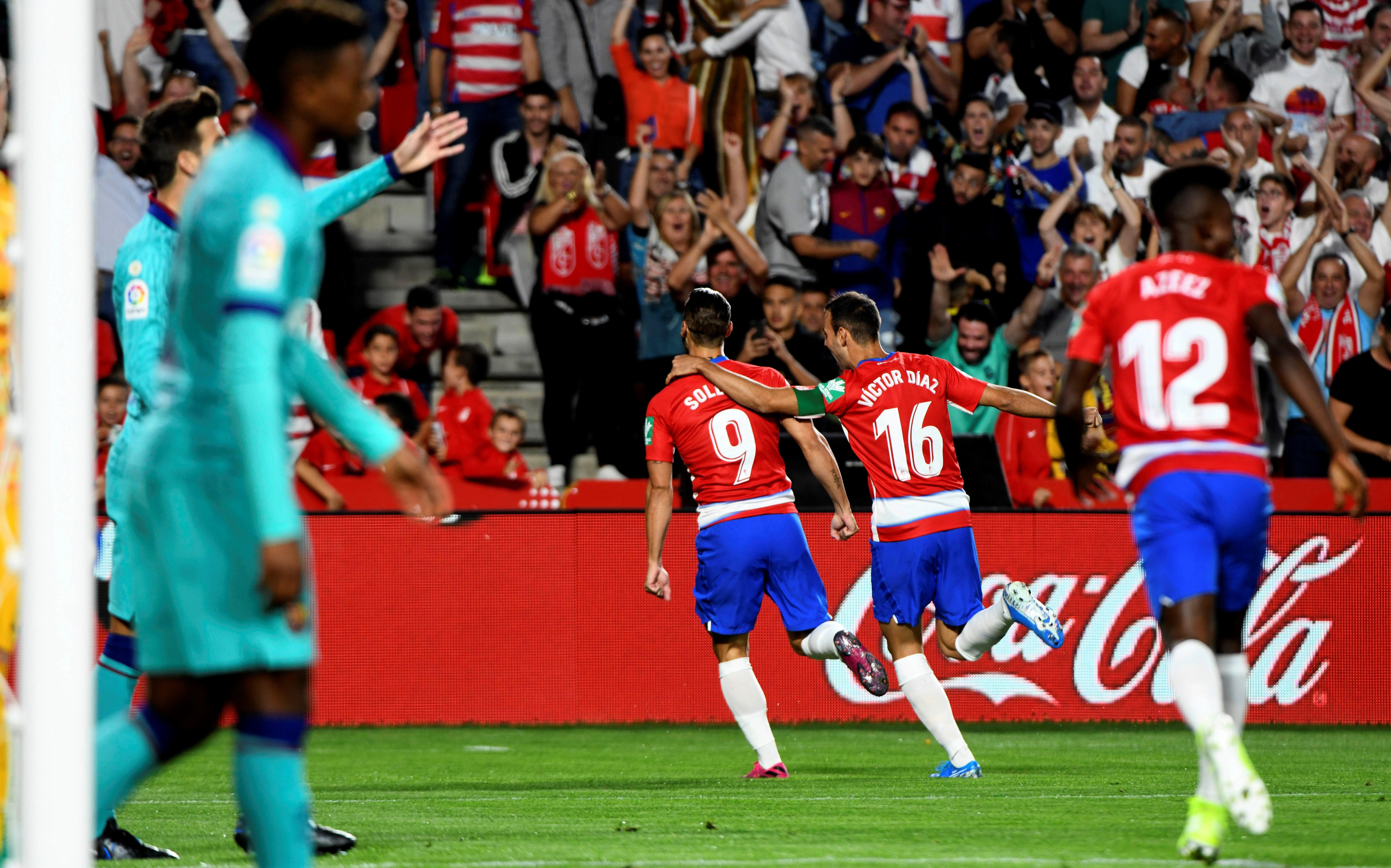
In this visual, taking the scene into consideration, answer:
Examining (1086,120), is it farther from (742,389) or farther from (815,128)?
(742,389)

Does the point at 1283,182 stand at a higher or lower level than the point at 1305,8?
lower

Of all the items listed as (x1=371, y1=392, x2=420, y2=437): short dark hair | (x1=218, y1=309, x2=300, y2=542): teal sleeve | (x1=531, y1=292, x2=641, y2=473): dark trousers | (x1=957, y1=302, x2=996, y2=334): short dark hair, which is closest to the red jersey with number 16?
(x1=371, y1=392, x2=420, y2=437): short dark hair

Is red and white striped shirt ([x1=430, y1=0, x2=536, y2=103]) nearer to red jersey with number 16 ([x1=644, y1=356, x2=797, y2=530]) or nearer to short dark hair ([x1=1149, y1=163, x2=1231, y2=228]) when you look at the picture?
red jersey with number 16 ([x1=644, y1=356, x2=797, y2=530])

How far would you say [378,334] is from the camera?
12820 millimetres

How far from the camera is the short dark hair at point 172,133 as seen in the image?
541 centimetres

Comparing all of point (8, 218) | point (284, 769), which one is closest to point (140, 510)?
point (284, 769)

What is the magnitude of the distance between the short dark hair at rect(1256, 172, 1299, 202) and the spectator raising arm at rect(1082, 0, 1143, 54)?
196cm

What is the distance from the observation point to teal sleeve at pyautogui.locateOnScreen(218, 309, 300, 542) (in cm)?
322

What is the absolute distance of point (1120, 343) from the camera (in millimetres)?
5305

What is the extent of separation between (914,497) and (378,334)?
567 centimetres

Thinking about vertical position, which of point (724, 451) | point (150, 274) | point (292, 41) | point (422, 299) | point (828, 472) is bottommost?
point (828, 472)

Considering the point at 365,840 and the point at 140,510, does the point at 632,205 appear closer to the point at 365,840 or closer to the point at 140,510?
the point at 365,840

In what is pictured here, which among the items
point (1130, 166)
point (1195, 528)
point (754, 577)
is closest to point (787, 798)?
point (754, 577)

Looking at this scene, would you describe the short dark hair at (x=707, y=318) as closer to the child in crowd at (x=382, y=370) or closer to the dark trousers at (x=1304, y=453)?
the child in crowd at (x=382, y=370)
